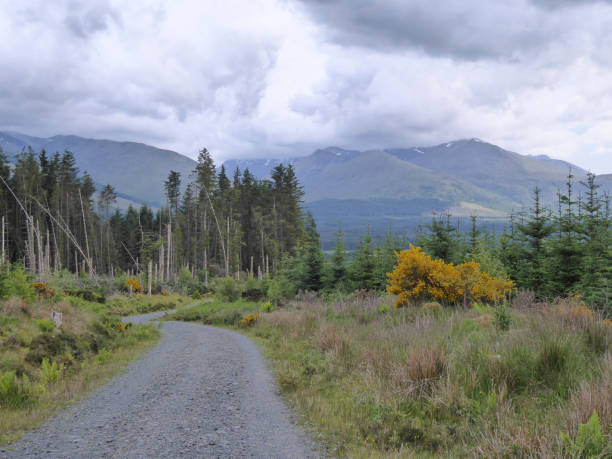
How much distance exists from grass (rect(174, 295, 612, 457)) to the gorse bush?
3.83m

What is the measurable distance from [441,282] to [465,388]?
8166 millimetres

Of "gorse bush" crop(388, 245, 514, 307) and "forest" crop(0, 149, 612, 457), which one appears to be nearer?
"forest" crop(0, 149, 612, 457)

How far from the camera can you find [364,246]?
26.2 metres

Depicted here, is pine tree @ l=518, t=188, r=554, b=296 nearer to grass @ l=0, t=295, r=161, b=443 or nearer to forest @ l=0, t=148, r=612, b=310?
forest @ l=0, t=148, r=612, b=310

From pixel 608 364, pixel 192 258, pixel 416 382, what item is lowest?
pixel 192 258

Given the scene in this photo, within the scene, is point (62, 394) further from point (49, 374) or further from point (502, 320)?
point (502, 320)

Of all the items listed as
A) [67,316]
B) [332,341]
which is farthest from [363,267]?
[67,316]

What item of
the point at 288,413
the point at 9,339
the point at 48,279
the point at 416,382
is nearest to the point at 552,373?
the point at 416,382

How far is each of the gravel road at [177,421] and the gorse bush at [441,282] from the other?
665 cm

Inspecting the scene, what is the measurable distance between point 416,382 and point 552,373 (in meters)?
1.96

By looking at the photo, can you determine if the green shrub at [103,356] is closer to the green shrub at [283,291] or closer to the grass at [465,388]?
the grass at [465,388]

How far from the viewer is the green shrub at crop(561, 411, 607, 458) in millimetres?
3625

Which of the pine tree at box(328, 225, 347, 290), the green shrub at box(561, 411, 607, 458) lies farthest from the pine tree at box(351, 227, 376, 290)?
the green shrub at box(561, 411, 607, 458)

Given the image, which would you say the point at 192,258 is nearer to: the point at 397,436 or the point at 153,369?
the point at 153,369
